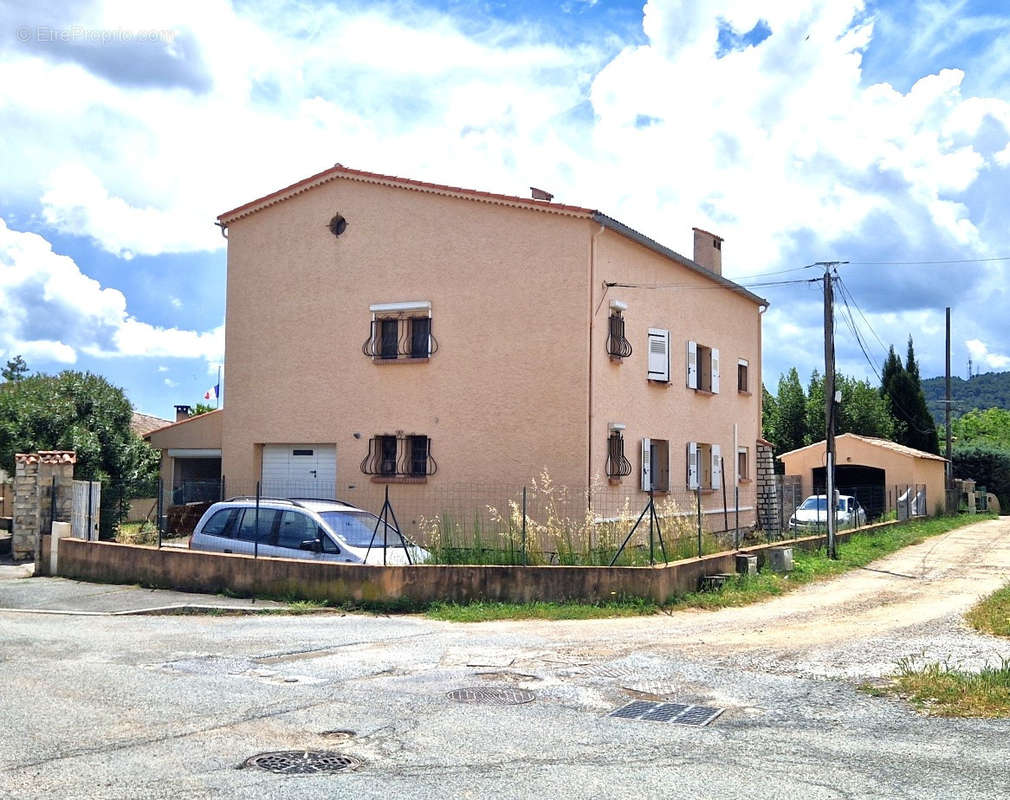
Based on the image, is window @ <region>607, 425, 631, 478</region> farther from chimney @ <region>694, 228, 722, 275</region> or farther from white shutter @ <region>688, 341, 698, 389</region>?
chimney @ <region>694, 228, 722, 275</region>

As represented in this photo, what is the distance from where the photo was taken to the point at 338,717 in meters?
7.45

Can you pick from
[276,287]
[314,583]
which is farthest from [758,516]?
[314,583]

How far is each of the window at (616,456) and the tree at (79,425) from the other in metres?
10.3

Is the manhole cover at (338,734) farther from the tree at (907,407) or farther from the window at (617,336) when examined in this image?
the tree at (907,407)

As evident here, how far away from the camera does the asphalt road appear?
5.79 meters

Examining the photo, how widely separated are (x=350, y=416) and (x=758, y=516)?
42.5 feet

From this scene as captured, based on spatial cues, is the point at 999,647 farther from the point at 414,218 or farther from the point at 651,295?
the point at 414,218

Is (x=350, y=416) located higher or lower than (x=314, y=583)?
higher

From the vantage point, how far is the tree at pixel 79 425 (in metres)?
22.3

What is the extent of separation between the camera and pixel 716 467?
952 inches

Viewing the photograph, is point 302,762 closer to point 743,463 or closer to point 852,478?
point 743,463

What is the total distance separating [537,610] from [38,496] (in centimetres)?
989

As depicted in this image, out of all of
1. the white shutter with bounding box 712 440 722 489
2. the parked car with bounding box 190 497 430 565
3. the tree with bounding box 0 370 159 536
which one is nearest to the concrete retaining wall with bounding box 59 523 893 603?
the parked car with bounding box 190 497 430 565

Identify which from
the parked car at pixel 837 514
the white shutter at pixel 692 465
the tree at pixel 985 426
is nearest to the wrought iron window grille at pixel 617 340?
the white shutter at pixel 692 465
